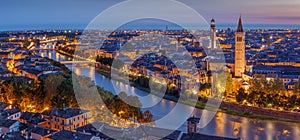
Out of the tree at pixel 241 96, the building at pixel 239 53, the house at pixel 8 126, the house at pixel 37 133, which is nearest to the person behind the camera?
the house at pixel 37 133

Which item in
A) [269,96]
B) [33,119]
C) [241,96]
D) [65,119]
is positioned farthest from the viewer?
[241,96]

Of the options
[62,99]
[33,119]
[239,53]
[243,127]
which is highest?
[239,53]

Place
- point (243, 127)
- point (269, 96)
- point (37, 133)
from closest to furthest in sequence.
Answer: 1. point (37, 133)
2. point (243, 127)
3. point (269, 96)

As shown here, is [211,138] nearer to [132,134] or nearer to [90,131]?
[132,134]

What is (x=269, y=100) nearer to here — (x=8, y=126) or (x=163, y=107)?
(x=163, y=107)

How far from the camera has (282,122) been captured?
670 centimetres

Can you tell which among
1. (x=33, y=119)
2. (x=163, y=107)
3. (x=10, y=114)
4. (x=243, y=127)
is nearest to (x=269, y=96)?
(x=243, y=127)

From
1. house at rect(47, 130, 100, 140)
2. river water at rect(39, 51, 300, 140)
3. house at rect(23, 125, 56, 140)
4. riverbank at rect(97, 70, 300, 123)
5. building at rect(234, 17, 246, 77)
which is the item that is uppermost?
building at rect(234, 17, 246, 77)

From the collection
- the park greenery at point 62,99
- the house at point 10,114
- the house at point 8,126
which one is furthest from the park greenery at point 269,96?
the house at point 8,126

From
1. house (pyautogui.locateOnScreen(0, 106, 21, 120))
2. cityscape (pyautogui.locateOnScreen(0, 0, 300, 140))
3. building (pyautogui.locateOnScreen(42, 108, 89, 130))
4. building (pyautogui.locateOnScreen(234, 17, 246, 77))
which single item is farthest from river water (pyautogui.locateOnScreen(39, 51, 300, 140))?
building (pyautogui.locateOnScreen(234, 17, 246, 77))

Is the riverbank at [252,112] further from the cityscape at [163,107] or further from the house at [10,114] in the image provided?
the house at [10,114]

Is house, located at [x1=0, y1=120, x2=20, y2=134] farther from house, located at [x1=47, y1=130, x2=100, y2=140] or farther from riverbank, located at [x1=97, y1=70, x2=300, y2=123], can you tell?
riverbank, located at [x1=97, y1=70, x2=300, y2=123]

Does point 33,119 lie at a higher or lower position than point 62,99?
lower

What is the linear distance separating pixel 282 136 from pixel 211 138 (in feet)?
6.97
